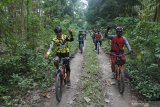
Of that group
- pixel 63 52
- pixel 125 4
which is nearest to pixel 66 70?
pixel 63 52

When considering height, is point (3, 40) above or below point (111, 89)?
above

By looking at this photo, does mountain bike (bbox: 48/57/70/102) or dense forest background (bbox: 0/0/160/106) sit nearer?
mountain bike (bbox: 48/57/70/102)

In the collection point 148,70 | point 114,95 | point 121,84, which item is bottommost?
point 114,95

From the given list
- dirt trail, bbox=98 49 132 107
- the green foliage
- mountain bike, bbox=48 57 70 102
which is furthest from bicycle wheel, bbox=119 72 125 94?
mountain bike, bbox=48 57 70 102

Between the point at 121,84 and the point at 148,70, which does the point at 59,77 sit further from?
the point at 148,70

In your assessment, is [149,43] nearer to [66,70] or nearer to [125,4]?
[66,70]

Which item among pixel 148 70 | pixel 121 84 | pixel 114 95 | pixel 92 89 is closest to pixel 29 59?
pixel 92 89

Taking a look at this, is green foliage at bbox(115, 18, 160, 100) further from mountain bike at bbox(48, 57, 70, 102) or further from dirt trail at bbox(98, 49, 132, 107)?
mountain bike at bbox(48, 57, 70, 102)

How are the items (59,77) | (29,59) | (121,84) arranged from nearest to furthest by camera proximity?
(59,77) < (121,84) < (29,59)

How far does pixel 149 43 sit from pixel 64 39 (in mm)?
3675

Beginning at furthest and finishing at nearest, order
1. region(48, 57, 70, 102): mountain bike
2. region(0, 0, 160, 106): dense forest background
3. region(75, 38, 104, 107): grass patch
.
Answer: region(0, 0, 160, 106): dense forest background → region(75, 38, 104, 107): grass patch → region(48, 57, 70, 102): mountain bike

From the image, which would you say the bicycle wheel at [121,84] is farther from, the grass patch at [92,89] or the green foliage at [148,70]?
the grass patch at [92,89]

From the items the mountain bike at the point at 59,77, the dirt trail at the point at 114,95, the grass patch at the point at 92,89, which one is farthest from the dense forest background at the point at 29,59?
the grass patch at the point at 92,89

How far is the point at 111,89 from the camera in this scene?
9242mm
